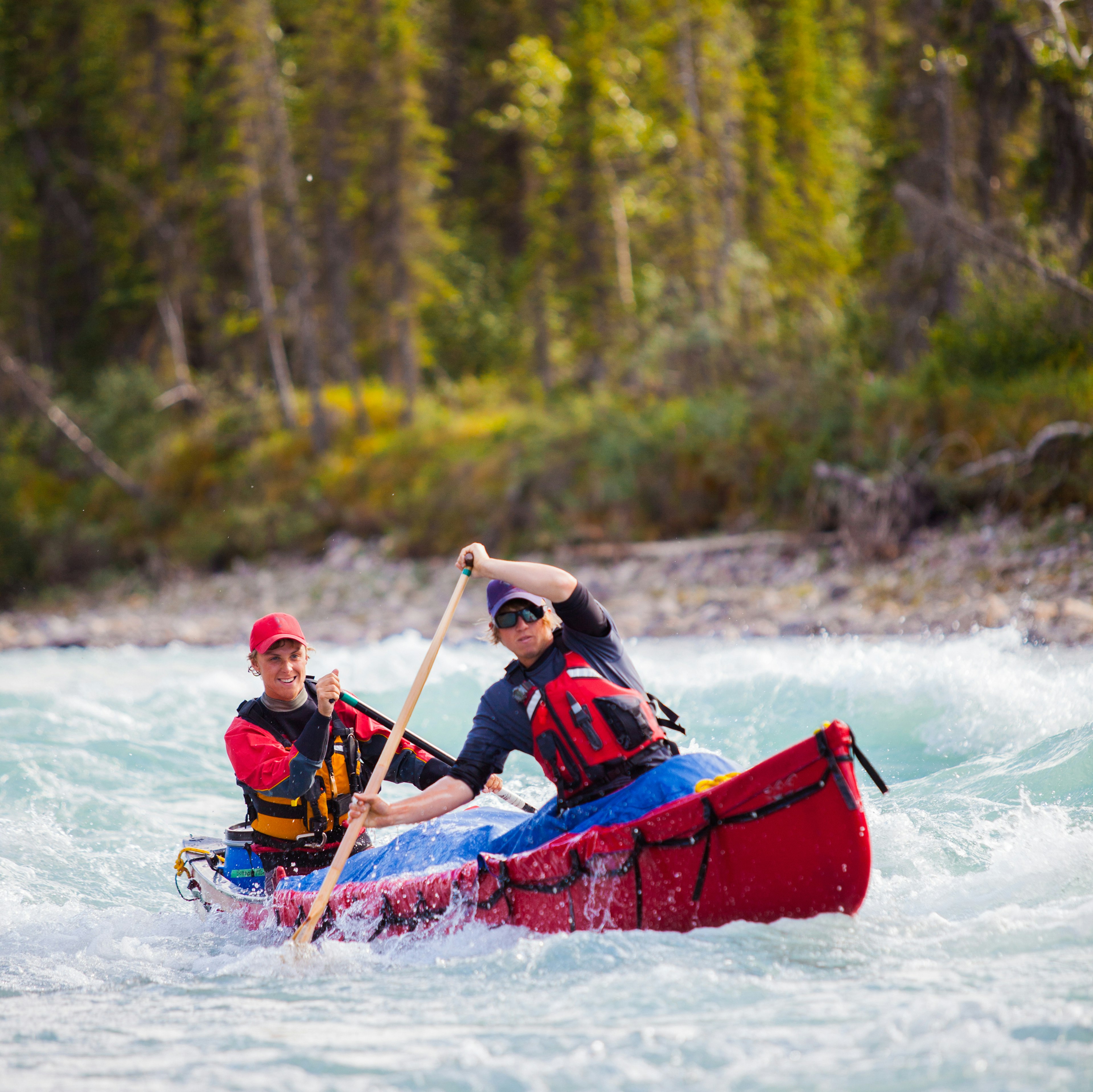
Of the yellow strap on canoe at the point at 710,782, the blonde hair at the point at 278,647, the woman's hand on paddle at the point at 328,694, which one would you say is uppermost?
the blonde hair at the point at 278,647

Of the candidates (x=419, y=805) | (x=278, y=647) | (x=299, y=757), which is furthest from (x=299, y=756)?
(x=419, y=805)

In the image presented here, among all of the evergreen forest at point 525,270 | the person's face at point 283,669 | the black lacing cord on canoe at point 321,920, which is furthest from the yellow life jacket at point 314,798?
the evergreen forest at point 525,270

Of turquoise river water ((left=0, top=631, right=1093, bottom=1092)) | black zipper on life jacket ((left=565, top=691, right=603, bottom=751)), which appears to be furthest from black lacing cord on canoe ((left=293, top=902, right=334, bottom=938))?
black zipper on life jacket ((left=565, top=691, right=603, bottom=751))

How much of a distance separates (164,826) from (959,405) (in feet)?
29.4

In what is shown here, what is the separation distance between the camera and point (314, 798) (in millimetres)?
5082

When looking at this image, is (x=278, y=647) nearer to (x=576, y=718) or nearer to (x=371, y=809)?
(x=371, y=809)

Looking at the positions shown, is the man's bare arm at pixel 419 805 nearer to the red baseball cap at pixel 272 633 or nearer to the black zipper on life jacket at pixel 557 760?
the black zipper on life jacket at pixel 557 760

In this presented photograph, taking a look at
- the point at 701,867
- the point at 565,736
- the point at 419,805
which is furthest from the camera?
the point at 419,805

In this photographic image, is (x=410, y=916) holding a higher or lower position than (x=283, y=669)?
lower


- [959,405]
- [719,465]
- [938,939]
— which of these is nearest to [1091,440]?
[959,405]

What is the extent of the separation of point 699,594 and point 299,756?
7.79 meters

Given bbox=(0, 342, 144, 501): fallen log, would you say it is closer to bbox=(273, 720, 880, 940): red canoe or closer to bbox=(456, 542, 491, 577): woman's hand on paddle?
bbox=(456, 542, 491, 577): woman's hand on paddle

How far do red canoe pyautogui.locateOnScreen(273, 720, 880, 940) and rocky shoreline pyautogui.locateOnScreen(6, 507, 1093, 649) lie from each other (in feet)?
3.27

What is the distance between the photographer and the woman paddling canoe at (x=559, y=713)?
4309 millimetres
